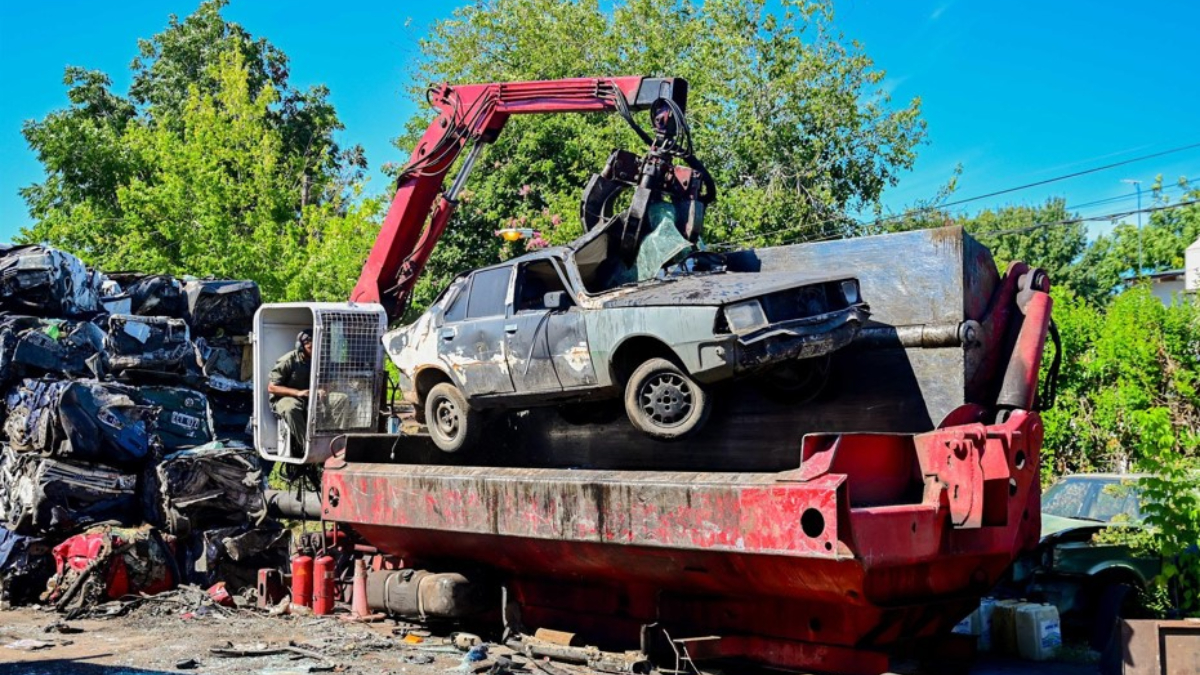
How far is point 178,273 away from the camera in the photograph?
83.9 ft

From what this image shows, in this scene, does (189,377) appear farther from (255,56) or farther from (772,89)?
(255,56)

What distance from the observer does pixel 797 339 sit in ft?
22.3

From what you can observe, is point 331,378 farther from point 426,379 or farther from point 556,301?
point 556,301

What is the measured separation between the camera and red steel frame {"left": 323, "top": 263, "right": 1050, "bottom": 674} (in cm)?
575

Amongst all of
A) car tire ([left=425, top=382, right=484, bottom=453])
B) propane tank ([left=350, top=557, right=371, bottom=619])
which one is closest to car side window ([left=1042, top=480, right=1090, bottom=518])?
car tire ([left=425, top=382, right=484, bottom=453])

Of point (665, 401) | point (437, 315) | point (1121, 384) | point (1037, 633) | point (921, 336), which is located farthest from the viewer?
point (1121, 384)

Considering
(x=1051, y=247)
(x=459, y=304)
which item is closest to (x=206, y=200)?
(x=459, y=304)

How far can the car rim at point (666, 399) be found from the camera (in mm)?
7086

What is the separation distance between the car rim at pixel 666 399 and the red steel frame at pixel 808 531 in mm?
569

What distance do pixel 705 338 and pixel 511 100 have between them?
554cm

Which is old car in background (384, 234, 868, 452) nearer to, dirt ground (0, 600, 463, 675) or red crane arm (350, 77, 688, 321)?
dirt ground (0, 600, 463, 675)

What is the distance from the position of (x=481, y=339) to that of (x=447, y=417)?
85 cm

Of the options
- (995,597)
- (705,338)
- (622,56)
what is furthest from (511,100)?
(622,56)

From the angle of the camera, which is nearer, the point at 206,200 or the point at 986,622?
the point at 986,622
